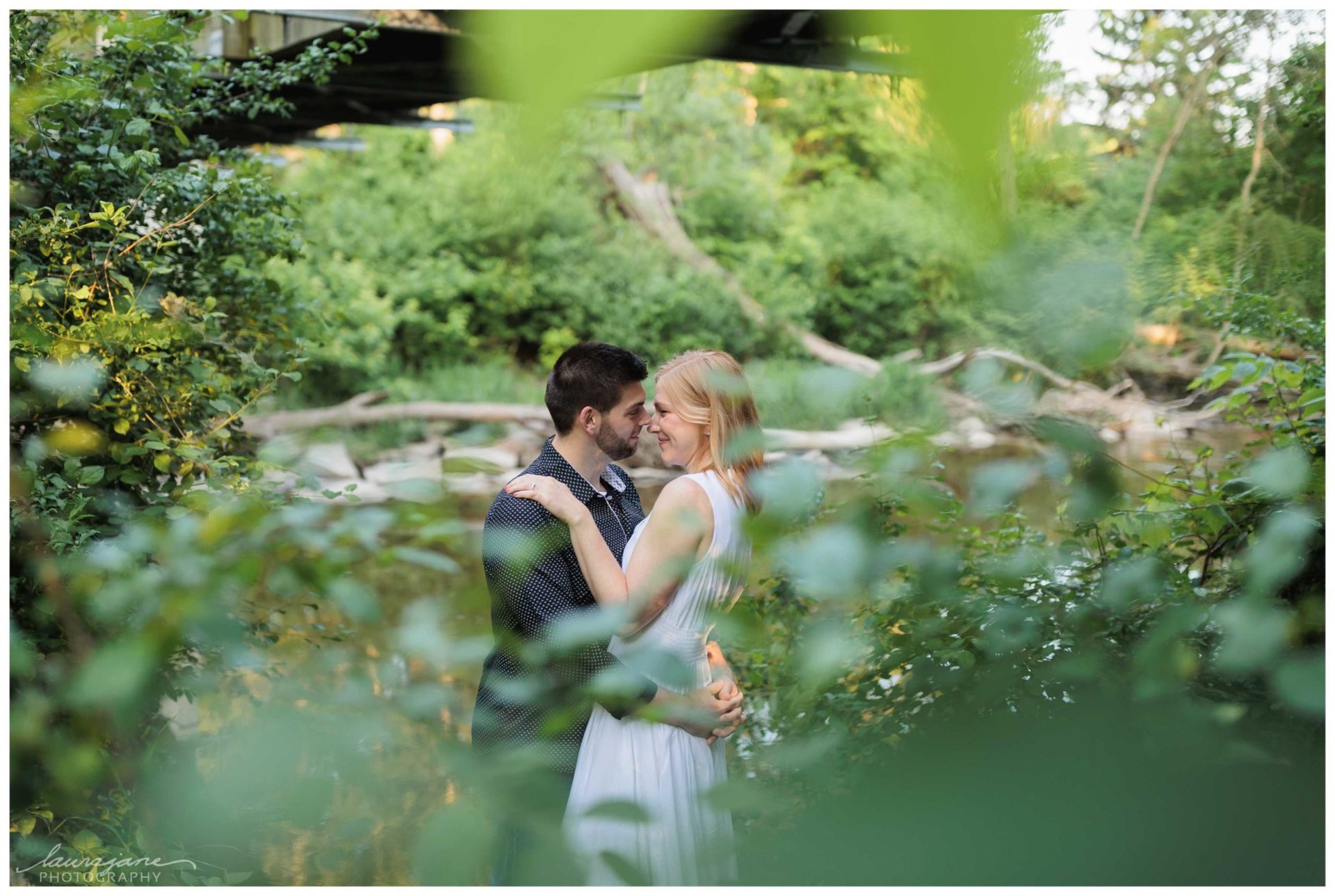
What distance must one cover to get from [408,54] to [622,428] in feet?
3.18

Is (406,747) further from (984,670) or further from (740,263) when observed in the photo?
(740,263)

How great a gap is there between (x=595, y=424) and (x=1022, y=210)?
5.34 feet

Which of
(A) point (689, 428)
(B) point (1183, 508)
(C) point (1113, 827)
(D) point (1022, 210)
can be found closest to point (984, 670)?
(C) point (1113, 827)

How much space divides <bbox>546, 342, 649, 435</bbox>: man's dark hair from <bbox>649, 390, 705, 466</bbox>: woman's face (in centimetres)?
48

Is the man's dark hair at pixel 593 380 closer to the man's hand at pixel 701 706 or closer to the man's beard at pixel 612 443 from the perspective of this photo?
the man's beard at pixel 612 443

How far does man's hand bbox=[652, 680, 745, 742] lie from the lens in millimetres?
529

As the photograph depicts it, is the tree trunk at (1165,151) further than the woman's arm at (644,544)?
No

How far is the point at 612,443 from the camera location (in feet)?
5.99

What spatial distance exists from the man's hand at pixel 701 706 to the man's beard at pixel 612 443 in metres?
1.20

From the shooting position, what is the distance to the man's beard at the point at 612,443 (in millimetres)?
1808

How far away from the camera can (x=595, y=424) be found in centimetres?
184

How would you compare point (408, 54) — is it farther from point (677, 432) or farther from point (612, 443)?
point (612, 443)

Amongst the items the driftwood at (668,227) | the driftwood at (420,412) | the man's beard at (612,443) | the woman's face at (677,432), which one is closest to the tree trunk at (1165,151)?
the woman's face at (677,432)
